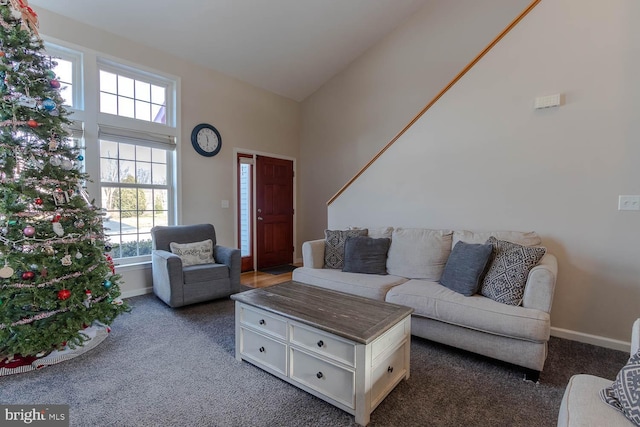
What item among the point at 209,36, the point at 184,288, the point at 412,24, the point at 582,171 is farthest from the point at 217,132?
the point at 582,171

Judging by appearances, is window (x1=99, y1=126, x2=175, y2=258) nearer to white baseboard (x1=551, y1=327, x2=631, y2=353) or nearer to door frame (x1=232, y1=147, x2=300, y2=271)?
door frame (x1=232, y1=147, x2=300, y2=271)

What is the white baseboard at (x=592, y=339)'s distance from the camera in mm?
2361

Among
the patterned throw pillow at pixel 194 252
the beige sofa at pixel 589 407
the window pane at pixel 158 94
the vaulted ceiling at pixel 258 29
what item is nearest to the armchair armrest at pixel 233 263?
the patterned throw pillow at pixel 194 252

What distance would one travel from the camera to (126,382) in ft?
6.30

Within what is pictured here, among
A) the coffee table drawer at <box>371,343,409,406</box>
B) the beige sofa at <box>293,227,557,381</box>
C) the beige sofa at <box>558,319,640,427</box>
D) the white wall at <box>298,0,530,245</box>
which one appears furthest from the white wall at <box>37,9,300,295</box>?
the beige sofa at <box>558,319,640,427</box>

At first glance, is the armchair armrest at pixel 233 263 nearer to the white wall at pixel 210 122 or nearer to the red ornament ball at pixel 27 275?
the white wall at pixel 210 122

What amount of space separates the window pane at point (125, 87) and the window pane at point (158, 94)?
0.24 m

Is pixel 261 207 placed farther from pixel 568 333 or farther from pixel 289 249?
pixel 568 333

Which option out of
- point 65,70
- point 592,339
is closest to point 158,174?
point 65,70

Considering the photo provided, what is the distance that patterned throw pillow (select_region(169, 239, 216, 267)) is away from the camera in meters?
3.49

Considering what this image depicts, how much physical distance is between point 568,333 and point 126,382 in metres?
3.33

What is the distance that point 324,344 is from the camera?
5.61ft

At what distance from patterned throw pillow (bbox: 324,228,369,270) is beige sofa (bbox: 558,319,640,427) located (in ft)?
6.96

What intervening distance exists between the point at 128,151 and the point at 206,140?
3.21 ft
